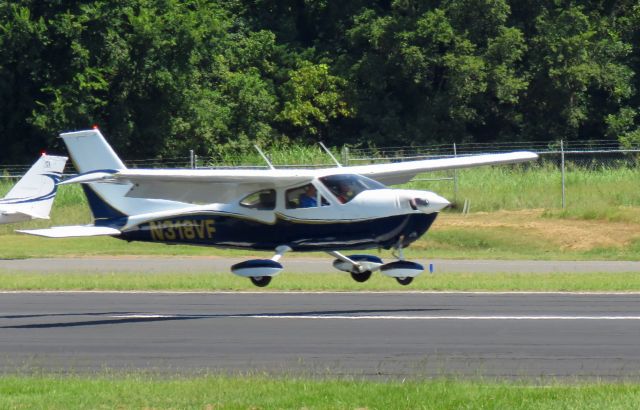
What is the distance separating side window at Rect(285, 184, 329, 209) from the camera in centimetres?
1869

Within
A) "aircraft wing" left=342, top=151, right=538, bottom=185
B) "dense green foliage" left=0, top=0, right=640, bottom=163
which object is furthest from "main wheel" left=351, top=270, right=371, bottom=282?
"dense green foliage" left=0, top=0, right=640, bottom=163

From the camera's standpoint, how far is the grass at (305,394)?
9891 mm

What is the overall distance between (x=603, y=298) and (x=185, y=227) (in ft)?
21.7

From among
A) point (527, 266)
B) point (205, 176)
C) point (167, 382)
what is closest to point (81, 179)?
point (205, 176)

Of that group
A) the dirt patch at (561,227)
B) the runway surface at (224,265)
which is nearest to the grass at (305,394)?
the runway surface at (224,265)

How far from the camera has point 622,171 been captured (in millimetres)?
37531

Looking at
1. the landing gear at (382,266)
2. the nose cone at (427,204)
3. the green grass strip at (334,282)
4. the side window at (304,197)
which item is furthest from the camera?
the green grass strip at (334,282)

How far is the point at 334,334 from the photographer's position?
14.9 m

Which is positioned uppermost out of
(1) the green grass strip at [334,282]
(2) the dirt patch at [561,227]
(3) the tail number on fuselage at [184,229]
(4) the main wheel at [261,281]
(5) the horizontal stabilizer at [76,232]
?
(5) the horizontal stabilizer at [76,232]

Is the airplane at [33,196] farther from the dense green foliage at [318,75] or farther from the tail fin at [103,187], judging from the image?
the tail fin at [103,187]

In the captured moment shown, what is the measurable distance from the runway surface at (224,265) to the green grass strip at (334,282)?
1.70 meters

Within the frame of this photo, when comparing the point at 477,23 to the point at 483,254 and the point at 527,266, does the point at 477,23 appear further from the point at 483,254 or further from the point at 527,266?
the point at 527,266

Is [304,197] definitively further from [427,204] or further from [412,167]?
[412,167]

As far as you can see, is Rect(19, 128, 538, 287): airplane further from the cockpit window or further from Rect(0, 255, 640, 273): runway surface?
Rect(0, 255, 640, 273): runway surface
